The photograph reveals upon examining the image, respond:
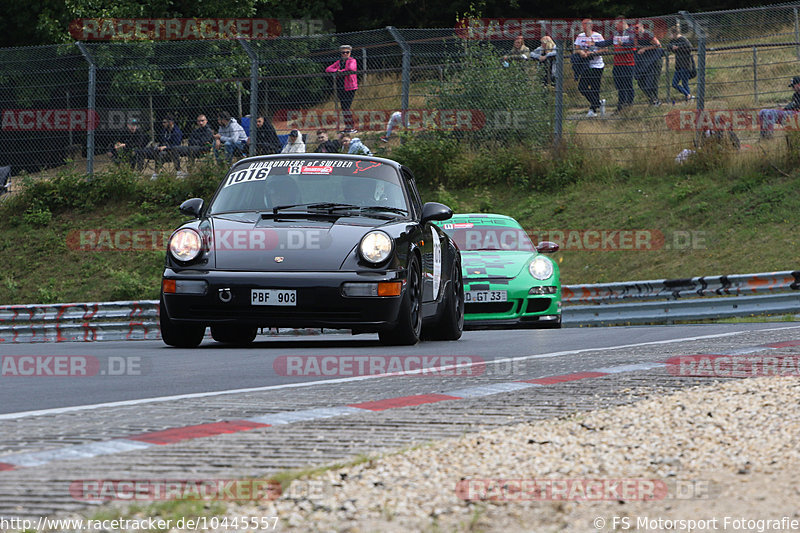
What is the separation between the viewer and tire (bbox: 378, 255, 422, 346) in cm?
904

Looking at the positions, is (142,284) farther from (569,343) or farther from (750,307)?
(569,343)

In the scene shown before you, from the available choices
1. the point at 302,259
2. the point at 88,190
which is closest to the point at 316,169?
the point at 302,259

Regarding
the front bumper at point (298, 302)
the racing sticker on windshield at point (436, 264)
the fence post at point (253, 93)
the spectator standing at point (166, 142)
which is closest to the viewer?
the front bumper at point (298, 302)

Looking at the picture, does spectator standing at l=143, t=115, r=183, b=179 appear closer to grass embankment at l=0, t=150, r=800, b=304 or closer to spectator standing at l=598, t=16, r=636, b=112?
grass embankment at l=0, t=150, r=800, b=304

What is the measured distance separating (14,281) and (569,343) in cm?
1257

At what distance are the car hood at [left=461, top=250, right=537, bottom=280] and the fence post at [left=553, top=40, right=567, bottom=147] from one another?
713 centimetres

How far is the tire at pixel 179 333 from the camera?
30.3 feet

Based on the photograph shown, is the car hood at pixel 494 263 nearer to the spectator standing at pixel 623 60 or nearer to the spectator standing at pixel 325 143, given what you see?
the spectator standing at pixel 325 143

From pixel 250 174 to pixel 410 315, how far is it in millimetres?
1927

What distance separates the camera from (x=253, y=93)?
68.3ft

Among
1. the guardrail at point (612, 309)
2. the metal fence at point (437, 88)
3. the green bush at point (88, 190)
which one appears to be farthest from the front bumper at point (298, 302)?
the green bush at point (88, 190)

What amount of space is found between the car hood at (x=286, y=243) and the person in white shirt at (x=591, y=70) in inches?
454

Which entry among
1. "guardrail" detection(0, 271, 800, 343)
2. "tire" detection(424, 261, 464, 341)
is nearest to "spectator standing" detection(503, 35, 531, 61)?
"guardrail" detection(0, 271, 800, 343)

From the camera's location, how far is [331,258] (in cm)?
880
